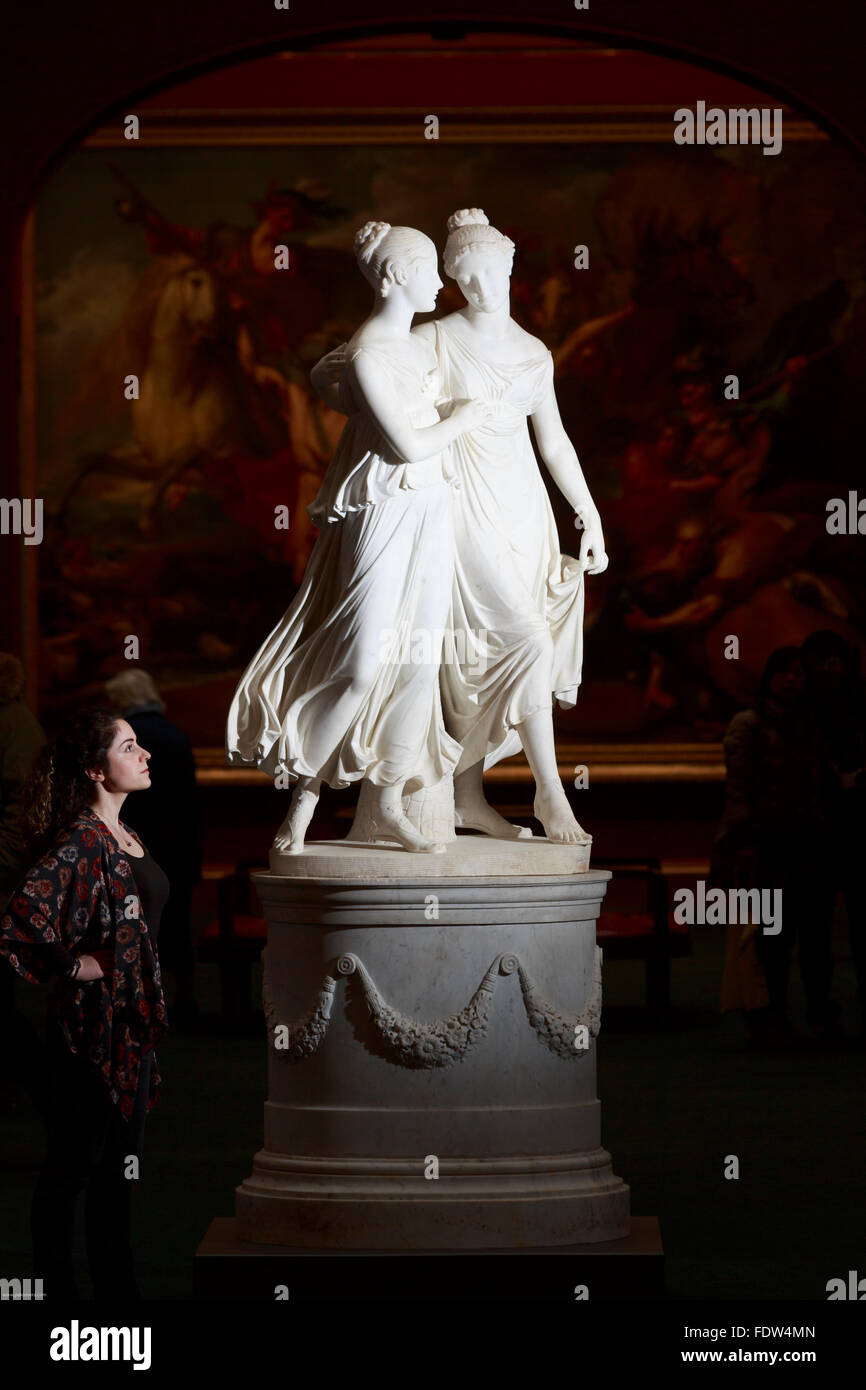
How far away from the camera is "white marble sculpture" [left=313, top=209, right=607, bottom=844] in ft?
20.2

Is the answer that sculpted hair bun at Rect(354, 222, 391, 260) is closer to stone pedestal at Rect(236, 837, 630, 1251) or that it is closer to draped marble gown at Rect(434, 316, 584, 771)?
draped marble gown at Rect(434, 316, 584, 771)

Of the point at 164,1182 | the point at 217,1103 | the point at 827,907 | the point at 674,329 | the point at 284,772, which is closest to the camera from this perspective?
the point at 284,772

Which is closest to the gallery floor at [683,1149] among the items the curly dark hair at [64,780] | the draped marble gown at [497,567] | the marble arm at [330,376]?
the curly dark hair at [64,780]

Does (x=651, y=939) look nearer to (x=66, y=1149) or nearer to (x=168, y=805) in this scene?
(x=168, y=805)

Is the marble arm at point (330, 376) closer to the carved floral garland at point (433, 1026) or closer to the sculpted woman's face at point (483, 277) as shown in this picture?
the sculpted woman's face at point (483, 277)

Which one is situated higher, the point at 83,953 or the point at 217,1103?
the point at 83,953

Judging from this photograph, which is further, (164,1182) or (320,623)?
(164,1182)

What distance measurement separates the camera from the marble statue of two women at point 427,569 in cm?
592

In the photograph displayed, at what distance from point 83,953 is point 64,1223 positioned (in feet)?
2.11

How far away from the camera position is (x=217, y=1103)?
8406 millimetres

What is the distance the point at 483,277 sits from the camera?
6.19 meters

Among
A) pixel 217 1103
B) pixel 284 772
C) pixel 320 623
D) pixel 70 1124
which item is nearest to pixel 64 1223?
pixel 70 1124

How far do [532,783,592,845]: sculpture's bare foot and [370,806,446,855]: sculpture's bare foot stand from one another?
1.33 feet
